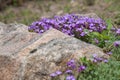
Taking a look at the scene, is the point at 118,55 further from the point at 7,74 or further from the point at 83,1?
the point at 83,1

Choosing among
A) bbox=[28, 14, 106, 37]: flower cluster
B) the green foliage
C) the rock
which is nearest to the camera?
the green foliage

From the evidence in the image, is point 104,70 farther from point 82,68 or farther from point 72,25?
point 72,25

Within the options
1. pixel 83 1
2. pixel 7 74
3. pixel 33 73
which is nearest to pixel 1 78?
pixel 7 74

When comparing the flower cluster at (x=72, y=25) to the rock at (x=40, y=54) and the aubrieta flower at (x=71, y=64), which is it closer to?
the rock at (x=40, y=54)

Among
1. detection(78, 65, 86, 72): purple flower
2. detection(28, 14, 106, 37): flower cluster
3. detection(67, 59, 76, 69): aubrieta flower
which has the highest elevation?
detection(67, 59, 76, 69): aubrieta flower

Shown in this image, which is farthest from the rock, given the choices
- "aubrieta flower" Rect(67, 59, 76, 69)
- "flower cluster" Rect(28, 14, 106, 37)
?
"flower cluster" Rect(28, 14, 106, 37)

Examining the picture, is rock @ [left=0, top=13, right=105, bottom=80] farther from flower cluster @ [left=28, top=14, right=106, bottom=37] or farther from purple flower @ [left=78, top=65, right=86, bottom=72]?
flower cluster @ [left=28, top=14, right=106, bottom=37]
